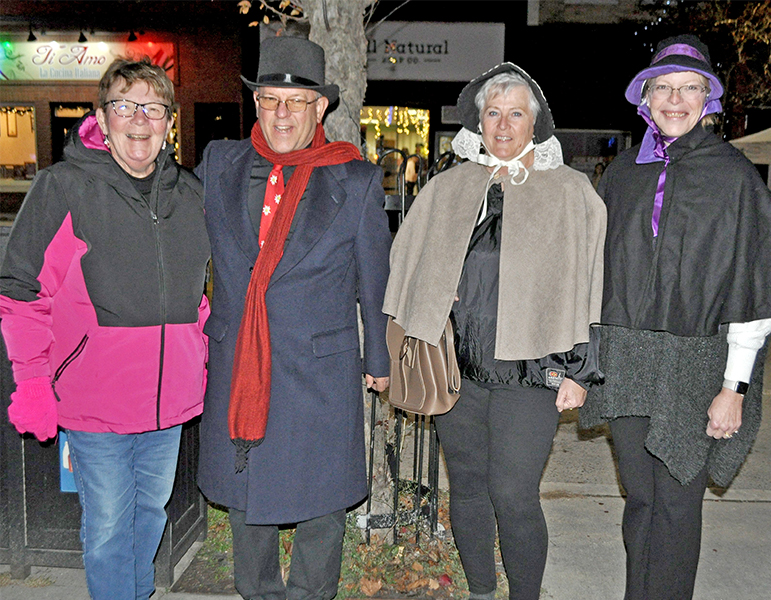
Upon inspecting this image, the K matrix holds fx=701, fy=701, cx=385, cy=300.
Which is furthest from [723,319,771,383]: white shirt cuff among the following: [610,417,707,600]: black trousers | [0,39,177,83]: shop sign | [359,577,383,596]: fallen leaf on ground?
[0,39,177,83]: shop sign

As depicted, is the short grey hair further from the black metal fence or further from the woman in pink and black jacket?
the woman in pink and black jacket

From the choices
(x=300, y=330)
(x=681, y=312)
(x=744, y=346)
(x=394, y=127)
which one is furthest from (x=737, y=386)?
(x=394, y=127)

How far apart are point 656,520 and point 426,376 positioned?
1.07 meters

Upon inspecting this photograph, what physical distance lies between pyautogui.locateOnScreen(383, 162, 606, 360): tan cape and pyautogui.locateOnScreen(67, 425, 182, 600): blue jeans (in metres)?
1.14

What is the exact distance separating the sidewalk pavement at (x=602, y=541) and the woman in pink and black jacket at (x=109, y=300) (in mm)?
980

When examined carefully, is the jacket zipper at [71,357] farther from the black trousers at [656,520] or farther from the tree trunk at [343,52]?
the black trousers at [656,520]

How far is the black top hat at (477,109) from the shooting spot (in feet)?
9.09

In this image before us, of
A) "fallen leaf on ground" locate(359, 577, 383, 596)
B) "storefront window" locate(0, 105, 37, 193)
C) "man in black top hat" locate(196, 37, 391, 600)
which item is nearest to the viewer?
"man in black top hat" locate(196, 37, 391, 600)

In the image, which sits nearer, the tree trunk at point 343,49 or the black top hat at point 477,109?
the black top hat at point 477,109

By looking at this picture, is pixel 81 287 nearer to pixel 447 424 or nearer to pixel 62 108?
pixel 447 424

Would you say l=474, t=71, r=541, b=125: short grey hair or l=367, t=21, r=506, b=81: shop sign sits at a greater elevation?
l=367, t=21, r=506, b=81: shop sign

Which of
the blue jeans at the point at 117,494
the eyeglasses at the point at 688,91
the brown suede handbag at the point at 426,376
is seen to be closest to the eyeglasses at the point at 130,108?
the blue jeans at the point at 117,494

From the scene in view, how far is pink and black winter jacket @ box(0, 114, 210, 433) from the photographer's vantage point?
241cm

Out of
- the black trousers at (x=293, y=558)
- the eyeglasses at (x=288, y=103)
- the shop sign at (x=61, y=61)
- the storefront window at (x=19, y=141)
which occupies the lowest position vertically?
the black trousers at (x=293, y=558)
